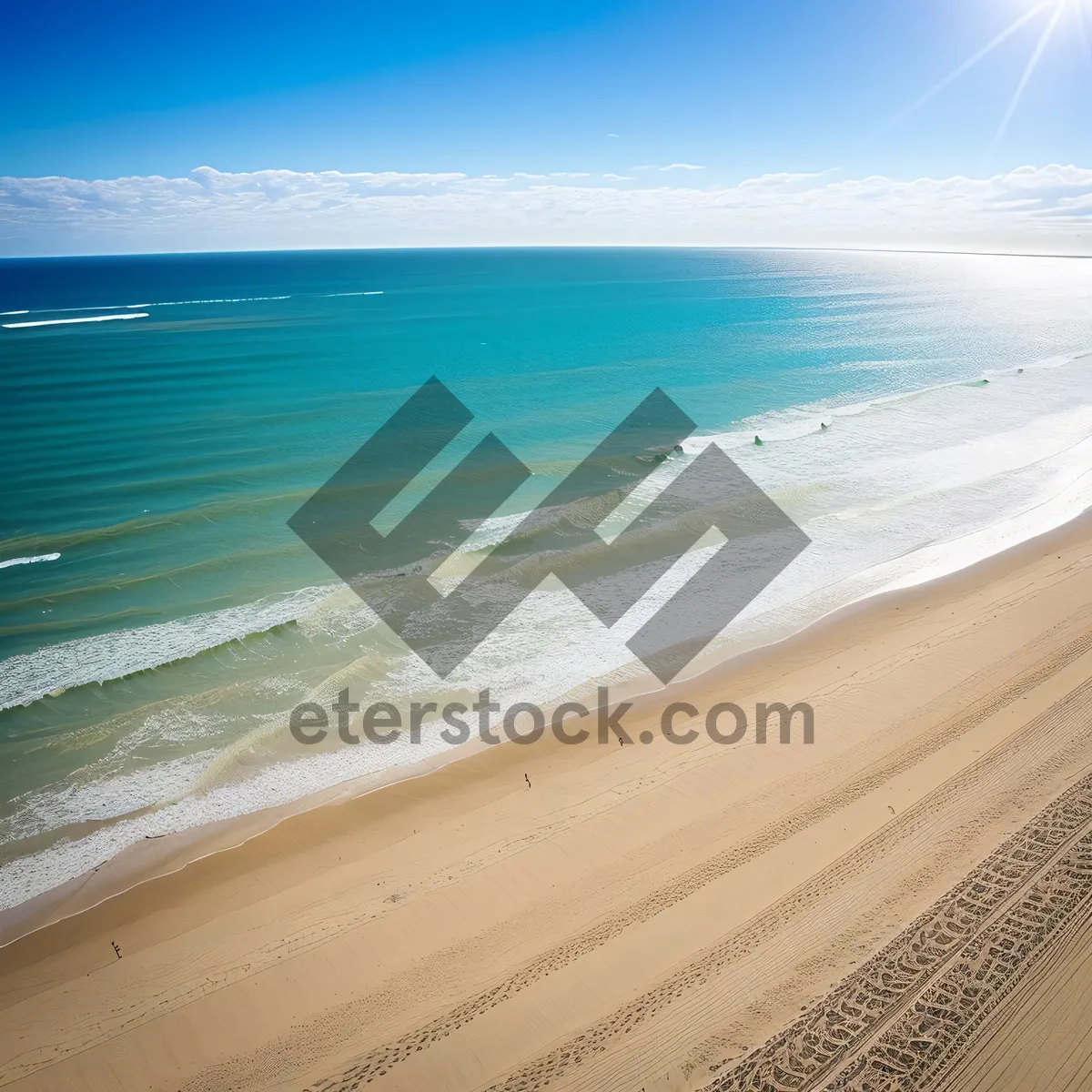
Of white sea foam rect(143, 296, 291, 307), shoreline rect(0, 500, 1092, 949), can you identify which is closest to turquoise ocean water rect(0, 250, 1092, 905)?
shoreline rect(0, 500, 1092, 949)

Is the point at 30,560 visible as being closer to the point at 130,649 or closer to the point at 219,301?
the point at 130,649

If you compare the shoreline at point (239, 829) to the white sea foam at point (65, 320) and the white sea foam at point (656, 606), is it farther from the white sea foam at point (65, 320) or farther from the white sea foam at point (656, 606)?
the white sea foam at point (65, 320)

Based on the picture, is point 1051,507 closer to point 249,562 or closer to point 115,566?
point 249,562

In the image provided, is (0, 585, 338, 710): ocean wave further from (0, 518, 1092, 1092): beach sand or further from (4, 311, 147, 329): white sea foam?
(4, 311, 147, 329): white sea foam

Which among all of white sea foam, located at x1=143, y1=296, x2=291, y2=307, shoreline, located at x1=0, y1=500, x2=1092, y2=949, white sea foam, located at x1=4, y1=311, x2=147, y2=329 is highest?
white sea foam, located at x1=143, y1=296, x2=291, y2=307

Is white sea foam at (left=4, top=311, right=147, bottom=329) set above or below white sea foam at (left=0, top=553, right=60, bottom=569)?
above

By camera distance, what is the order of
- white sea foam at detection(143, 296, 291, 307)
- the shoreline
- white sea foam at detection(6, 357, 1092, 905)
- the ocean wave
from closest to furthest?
1. the shoreline
2. white sea foam at detection(6, 357, 1092, 905)
3. the ocean wave
4. white sea foam at detection(143, 296, 291, 307)

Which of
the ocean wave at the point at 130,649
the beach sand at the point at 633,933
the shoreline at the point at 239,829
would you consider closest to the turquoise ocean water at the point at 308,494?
→ the ocean wave at the point at 130,649

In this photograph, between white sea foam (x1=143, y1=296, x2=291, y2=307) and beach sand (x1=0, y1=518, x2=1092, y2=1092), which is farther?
white sea foam (x1=143, y1=296, x2=291, y2=307)
